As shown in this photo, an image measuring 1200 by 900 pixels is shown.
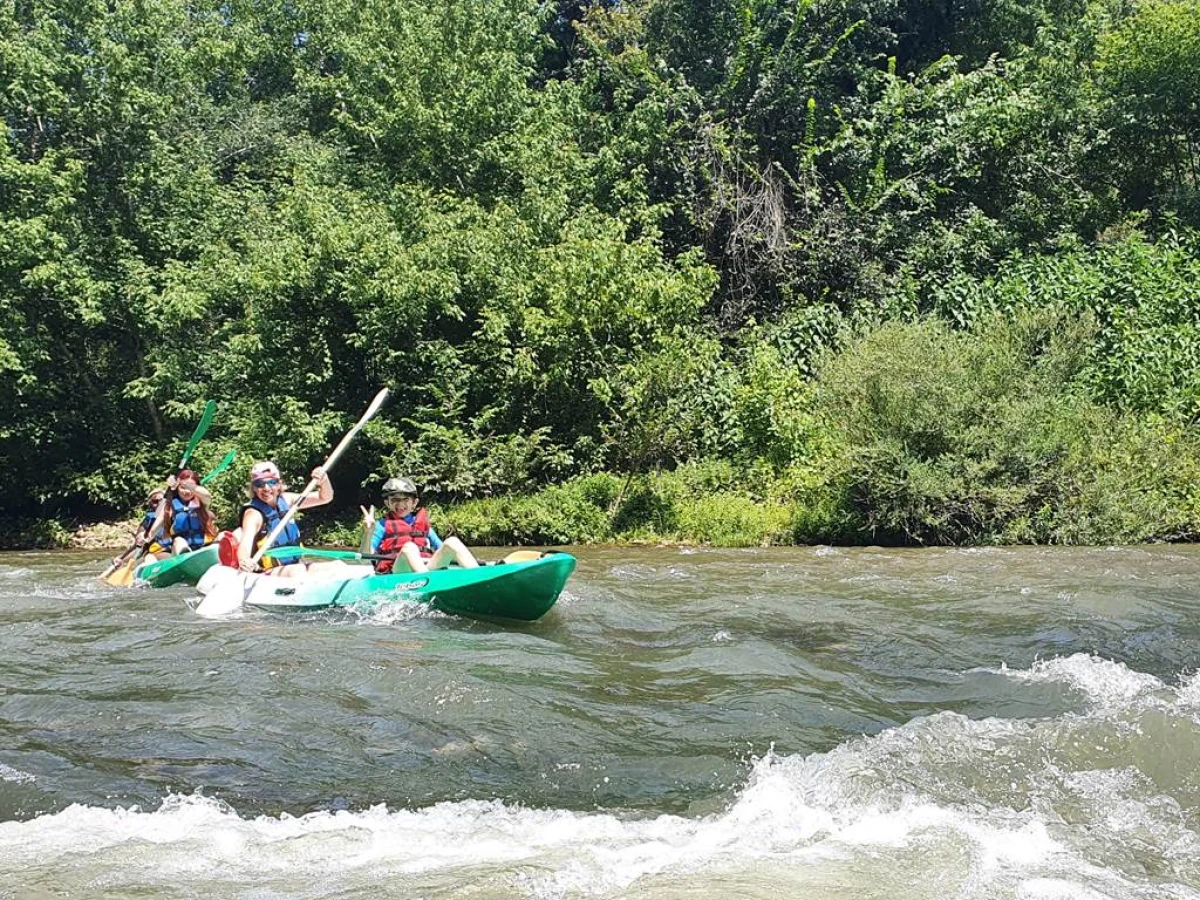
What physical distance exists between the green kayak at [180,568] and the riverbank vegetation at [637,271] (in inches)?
180

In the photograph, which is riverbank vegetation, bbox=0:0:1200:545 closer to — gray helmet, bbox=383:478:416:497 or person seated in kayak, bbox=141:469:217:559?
person seated in kayak, bbox=141:469:217:559

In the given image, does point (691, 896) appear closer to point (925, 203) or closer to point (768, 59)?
point (925, 203)

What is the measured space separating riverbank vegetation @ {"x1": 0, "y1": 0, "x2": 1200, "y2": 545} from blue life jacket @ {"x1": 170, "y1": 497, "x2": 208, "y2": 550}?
3806 millimetres

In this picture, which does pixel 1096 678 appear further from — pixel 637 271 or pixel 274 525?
pixel 637 271

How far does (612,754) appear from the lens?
4.83 metres

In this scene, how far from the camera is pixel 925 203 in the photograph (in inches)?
719

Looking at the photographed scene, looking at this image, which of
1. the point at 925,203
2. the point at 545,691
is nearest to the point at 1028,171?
the point at 925,203

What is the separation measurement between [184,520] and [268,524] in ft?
6.83

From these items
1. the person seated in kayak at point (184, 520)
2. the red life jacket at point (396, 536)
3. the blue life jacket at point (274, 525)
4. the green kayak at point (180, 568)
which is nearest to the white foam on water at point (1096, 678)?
the red life jacket at point (396, 536)

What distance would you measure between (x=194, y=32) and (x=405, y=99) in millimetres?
4989

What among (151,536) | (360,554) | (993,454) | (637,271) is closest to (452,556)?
(360,554)

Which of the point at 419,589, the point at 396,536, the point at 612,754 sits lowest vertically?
the point at 612,754

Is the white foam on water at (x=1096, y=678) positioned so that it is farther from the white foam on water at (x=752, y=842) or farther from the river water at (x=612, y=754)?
the white foam on water at (x=752, y=842)

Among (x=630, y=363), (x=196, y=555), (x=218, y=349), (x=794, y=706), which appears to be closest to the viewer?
(x=794, y=706)
